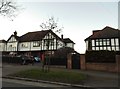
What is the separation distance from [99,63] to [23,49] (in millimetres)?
37292

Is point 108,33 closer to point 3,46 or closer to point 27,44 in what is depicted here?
point 27,44

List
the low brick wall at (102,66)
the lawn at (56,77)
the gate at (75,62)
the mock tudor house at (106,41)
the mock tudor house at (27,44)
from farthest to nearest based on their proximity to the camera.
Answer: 1. the mock tudor house at (27,44)
2. the mock tudor house at (106,41)
3. the gate at (75,62)
4. the low brick wall at (102,66)
5. the lawn at (56,77)

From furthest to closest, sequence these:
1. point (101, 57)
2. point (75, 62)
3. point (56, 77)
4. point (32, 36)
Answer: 1. point (32, 36)
2. point (75, 62)
3. point (101, 57)
4. point (56, 77)

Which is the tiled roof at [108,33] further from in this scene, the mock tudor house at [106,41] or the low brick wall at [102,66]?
the low brick wall at [102,66]

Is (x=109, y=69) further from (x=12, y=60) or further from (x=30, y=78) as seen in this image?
(x=12, y=60)

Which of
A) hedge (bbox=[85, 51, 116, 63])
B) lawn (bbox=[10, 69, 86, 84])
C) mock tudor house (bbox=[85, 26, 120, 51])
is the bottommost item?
lawn (bbox=[10, 69, 86, 84])

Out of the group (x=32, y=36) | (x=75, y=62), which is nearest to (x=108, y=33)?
(x=75, y=62)

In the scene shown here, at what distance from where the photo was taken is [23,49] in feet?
195

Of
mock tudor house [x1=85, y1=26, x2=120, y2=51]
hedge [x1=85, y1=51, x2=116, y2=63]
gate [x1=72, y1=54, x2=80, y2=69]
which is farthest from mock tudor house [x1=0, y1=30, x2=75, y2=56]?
hedge [x1=85, y1=51, x2=116, y2=63]

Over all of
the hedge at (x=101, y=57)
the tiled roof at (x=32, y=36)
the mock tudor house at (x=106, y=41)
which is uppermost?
the tiled roof at (x=32, y=36)

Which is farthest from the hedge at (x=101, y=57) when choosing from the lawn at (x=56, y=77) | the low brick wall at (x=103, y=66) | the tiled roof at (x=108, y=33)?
the tiled roof at (x=108, y=33)

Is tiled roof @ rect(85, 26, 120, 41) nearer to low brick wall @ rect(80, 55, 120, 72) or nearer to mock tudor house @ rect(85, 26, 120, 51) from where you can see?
mock tudor house @ rect(85, 26, 120, 51)

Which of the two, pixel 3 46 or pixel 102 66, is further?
pixel 3 46

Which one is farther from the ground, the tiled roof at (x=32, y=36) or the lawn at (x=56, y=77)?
the tiled roof at (x=32, y=36)
